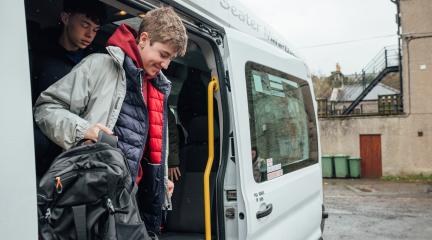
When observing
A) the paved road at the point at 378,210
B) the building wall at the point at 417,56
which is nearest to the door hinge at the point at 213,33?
Answer: the paved road at the point at 378,210

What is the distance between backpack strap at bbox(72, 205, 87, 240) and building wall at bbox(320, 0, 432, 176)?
57.3 feet

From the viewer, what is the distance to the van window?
9.24ft

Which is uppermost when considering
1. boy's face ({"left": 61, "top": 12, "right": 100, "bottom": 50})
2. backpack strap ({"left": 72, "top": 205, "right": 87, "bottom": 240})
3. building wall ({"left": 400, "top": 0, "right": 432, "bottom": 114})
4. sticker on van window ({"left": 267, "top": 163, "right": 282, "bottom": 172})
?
building wall ({"left": 400, "top": 0, "right": 432, "bottom": 114})

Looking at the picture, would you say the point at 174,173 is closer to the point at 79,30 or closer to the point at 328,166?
the point at 79,30

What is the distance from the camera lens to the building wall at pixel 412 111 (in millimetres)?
16781

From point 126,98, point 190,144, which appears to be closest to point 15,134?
point 126,98

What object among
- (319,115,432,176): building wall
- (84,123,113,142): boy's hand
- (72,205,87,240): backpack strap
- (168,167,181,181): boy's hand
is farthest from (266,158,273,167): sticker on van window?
(319,115,432,176): building wall

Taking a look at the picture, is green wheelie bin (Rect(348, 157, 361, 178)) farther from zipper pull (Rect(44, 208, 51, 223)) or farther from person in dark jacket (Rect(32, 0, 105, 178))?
zipper pull (Rect(44, 208, 51, 223))

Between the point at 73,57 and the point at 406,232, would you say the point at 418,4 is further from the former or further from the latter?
the point at 73,57

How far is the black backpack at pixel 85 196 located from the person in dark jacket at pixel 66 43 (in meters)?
0.70

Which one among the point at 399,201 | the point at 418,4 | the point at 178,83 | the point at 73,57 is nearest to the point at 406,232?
the point at 399,201

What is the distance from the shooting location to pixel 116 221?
1.53 m

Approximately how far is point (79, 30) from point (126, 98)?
71 centimetres

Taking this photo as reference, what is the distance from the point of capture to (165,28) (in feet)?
6.20
